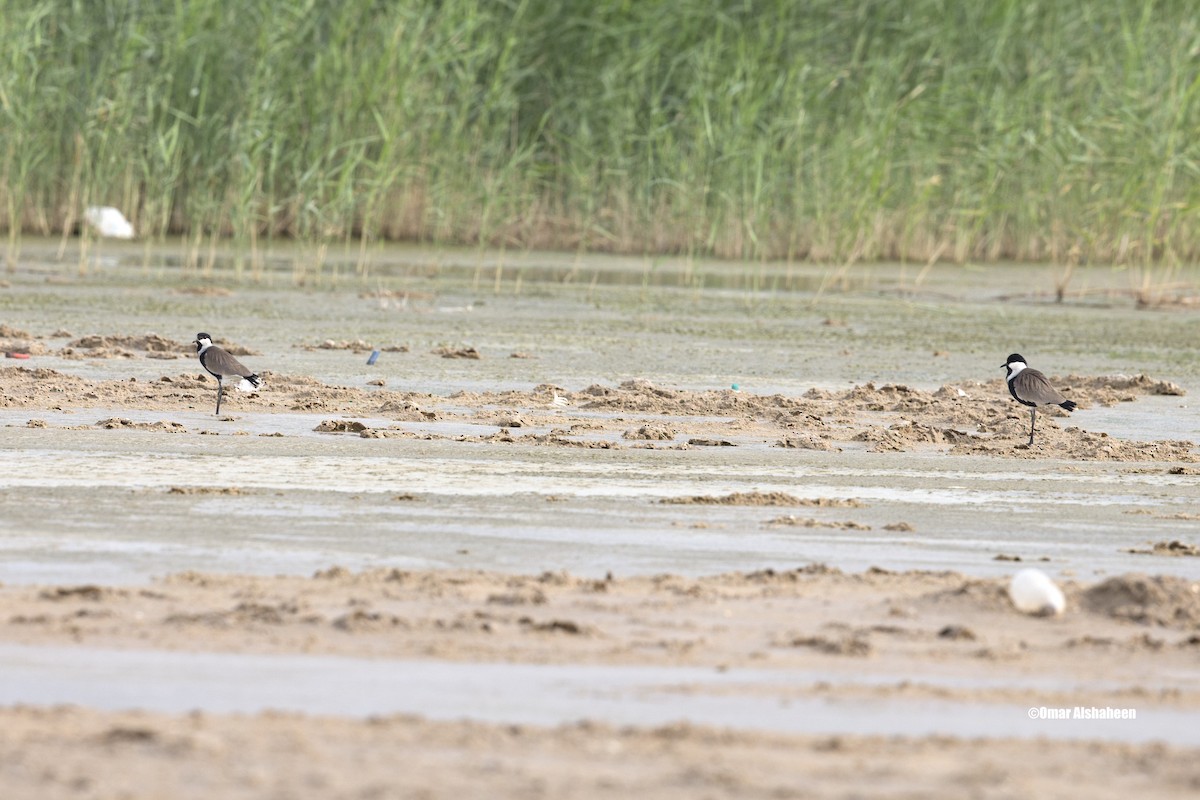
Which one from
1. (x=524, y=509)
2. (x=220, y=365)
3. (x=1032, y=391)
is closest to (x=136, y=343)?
(x=220, y=365)

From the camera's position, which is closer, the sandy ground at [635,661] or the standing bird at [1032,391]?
the sandy ground at [635,661]

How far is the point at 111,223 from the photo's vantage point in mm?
17328

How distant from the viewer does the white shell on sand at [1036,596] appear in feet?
14.6

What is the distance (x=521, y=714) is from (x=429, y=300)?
10908mm

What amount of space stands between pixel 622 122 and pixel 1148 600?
505 inches

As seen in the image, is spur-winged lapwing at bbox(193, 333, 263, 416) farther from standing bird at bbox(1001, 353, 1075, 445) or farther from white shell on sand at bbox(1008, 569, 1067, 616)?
white shell on sand at bbox(1008, 569, 1067, 616)

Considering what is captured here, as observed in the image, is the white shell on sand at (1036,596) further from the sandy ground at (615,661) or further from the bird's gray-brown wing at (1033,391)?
the bird's gray-brown wing at (1033,391)

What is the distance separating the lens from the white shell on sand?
4.46 metres

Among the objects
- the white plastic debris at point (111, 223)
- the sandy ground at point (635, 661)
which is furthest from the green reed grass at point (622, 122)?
the sandy ground at point (635, 661)

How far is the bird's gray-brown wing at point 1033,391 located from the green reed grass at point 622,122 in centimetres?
667

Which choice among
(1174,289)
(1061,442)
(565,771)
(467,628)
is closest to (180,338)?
(1061,442)

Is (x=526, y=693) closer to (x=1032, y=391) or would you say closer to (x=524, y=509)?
(x=524, y=509)

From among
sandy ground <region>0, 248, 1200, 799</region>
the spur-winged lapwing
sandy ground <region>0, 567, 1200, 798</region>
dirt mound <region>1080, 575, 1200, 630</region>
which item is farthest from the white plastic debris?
dirt mound <region>1080, 575, 1200, 630</region>

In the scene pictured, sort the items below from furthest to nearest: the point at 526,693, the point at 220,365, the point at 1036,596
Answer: the point at 220,365
the point at 1036,596
the point at 526,693
